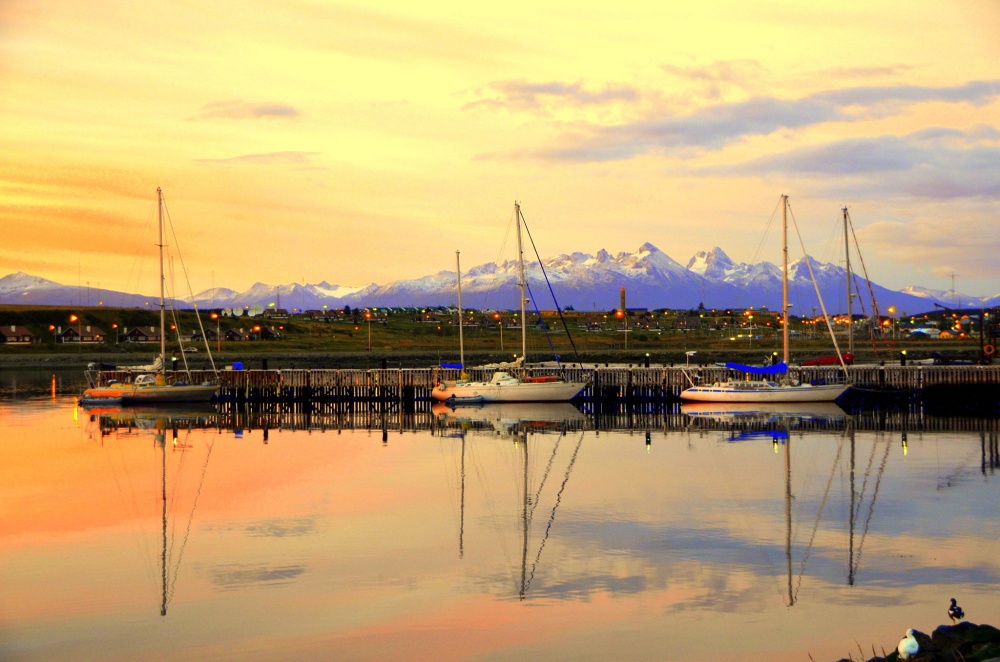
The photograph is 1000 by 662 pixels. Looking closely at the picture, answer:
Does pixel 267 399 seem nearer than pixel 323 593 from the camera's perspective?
No

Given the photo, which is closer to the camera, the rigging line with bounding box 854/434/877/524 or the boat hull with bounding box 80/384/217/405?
the rigging line with bounding box 854/434/877/524

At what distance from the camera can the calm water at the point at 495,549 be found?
69.1ft

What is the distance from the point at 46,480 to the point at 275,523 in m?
14.9

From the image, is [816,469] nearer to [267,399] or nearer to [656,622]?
[656,622]

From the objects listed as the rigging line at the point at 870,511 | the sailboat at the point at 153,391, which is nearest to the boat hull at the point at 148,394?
the sailboat at the point at 153,391

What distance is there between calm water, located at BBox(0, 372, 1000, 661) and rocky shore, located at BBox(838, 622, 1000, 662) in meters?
2.66

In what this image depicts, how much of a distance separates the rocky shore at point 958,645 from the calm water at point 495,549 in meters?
2.66

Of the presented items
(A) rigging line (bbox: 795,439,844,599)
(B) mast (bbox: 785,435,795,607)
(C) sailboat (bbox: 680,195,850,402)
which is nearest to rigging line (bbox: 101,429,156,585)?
(B) mast (bbox: 785,435,795,607)

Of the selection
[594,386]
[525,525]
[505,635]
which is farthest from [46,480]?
[594,386]

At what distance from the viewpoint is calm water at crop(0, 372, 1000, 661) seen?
21.1m

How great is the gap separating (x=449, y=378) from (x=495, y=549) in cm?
5171

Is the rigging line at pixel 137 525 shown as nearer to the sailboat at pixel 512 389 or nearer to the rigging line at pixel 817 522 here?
the rigging line at pixel 817 522

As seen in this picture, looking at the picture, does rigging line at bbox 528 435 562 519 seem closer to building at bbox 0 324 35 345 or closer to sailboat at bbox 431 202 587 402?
sailboat at bbox 431 202 587 402

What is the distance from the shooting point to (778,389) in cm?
7150
